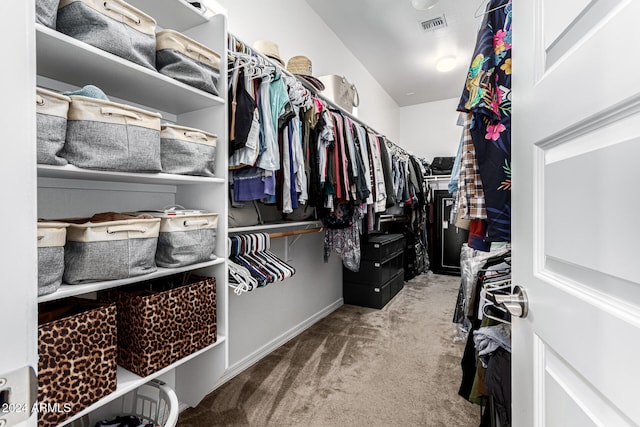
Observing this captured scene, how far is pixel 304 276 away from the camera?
9.33ft

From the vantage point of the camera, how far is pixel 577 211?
485 millimetres

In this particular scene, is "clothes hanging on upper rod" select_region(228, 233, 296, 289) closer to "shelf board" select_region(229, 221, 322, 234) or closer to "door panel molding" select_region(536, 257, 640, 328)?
"shelf board" select_region(229, 221, 322, 234)

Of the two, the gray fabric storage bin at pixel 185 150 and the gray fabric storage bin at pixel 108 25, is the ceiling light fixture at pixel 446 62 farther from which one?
the gray fabric storage bin at pixel 108 25

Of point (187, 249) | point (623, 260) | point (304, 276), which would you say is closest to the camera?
point (623, 260)

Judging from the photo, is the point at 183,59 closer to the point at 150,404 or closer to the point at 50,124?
the point at 50,124

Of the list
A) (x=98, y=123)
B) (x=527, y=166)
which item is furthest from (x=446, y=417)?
(x=98, y=123)

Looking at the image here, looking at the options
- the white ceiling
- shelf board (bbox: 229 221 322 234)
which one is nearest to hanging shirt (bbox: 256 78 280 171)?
shelf board (bbox: 229 221 322 234)

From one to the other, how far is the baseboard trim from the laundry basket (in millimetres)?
524

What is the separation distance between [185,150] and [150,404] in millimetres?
1129

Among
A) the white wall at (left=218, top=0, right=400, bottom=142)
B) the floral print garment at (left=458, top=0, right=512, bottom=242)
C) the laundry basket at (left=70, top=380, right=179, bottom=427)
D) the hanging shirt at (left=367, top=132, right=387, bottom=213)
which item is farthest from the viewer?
the hanging shirt at (left=367, top=132, right=387, bottom=213)

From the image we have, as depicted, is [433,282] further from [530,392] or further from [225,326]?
[530,392]

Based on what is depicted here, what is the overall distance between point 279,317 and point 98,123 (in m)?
1.95

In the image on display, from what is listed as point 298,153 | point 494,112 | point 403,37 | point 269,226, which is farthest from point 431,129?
point 494,112

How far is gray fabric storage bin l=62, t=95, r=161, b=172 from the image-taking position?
0.95m
